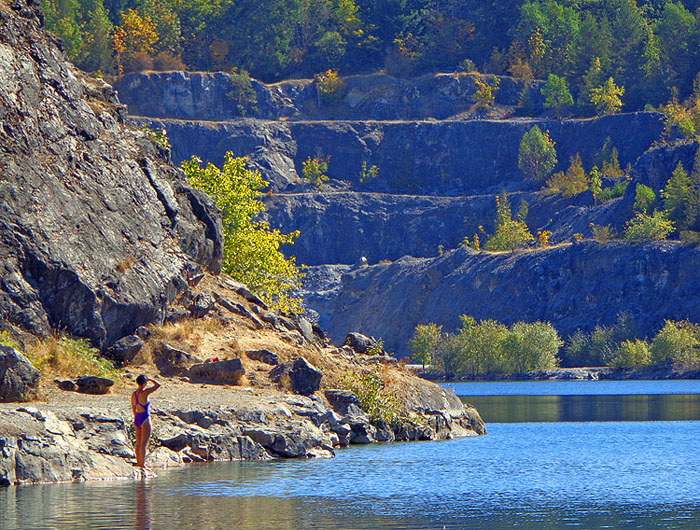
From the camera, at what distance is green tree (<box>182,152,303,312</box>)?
6750cm

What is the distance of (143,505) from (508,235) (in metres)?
156

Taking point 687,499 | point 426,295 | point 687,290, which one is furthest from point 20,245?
point 426,295

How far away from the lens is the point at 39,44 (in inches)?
2009

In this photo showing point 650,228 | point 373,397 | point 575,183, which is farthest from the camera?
point 575,183

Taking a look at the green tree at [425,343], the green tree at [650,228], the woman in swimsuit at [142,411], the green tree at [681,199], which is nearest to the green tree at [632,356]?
the green tree at [425,343]

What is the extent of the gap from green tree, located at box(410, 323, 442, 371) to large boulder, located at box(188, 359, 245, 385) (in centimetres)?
10967

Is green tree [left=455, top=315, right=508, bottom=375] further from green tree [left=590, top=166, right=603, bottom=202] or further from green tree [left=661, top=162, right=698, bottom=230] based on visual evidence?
green tree [left=590, top=166, right=603, bottom=202]

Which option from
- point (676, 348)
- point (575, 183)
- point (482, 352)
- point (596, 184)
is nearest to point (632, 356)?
point (676, 348)

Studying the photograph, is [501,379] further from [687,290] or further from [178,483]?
[178,483]

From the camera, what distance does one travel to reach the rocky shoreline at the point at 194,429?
111 feet

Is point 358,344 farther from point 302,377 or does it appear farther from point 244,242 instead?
point 244,242

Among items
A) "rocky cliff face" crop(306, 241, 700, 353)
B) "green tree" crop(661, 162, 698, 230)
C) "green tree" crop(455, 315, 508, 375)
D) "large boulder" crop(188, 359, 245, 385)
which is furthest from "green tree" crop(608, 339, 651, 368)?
"large boulder" crop(188, 359, 245, 385)

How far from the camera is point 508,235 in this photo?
184 meters

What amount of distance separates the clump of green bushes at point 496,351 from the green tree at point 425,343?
113 mm
